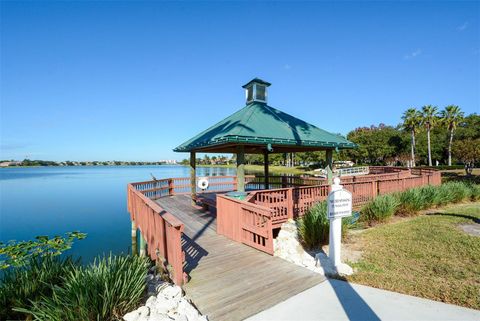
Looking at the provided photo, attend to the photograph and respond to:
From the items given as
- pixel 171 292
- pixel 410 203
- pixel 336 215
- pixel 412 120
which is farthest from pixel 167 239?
pixel 412 120

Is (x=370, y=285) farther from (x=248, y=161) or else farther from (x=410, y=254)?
(x=248, y=161)

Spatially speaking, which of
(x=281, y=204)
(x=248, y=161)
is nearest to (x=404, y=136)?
(x=248, y=161)

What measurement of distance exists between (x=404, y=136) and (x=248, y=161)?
5067cm

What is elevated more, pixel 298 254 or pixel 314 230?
pixel 314 230

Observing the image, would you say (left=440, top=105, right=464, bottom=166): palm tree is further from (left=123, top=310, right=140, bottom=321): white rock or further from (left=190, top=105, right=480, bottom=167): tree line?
(left=123, top=310, right=140, bottom=321): white rock

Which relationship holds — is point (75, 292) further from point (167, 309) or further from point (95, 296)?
point (167, 309)

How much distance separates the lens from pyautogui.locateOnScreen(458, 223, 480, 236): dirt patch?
704 centimetres

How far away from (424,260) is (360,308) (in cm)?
283

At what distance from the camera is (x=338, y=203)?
15.9 ft

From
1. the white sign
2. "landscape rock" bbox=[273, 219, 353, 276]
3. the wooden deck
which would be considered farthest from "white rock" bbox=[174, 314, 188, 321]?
the white sign

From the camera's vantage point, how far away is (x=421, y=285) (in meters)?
4.18

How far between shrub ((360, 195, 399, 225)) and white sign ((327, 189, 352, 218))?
4372 millimetres

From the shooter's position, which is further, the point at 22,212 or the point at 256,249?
the point at 22,212

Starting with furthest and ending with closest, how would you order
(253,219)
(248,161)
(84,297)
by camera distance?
(248,161)
(253,219)
(84,297)
